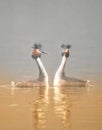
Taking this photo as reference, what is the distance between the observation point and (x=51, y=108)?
A: 3520 millimetres

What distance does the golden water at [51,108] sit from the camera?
134 inches

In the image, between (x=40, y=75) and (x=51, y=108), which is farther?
(x=40, y=75)

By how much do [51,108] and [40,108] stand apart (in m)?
0.10

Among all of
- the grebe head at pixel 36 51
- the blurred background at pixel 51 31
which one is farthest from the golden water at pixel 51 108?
the grebe head at pixel 36 51

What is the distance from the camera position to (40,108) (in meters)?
3.53

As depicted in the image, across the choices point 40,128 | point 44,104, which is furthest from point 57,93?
point 40,128

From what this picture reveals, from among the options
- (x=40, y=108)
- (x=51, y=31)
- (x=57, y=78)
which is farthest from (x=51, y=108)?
(x=51, y=31)

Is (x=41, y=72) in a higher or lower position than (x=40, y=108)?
higher

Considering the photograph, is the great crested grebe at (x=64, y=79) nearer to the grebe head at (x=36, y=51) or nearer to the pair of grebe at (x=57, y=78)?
the pair of grebe at (x=57, y=78)

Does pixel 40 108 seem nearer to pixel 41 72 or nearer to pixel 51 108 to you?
pixel 51 108

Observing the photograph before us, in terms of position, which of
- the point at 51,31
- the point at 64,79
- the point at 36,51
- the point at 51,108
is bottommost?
the point at 51,108

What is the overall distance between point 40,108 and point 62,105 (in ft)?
0.64

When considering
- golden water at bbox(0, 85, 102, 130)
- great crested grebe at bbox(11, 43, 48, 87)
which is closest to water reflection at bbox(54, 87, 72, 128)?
golden water at bbox(0, 85, 102, 130)

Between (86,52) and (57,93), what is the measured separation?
1.54ft
